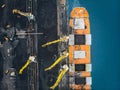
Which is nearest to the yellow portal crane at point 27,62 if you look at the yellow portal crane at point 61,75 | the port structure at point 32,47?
the port structure at point 32,47

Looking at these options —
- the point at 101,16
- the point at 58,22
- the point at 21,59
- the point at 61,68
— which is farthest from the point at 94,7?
the point at 21,59

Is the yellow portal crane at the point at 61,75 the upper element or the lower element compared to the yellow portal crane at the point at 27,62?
lower

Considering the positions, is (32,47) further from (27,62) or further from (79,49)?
→ (79,49)

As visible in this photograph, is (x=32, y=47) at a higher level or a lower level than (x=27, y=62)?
higher

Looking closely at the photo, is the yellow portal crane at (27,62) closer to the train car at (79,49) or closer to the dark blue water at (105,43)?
the train car at (79,49)

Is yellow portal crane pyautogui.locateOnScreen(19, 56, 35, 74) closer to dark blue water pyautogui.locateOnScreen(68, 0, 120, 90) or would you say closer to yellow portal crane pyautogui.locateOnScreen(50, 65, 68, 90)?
yellow portal crane pyautogui.locateOnScreen(50, 65, 68, 90)

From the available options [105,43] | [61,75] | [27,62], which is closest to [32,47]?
[27,62]

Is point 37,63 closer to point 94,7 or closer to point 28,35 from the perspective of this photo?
point 28,35
